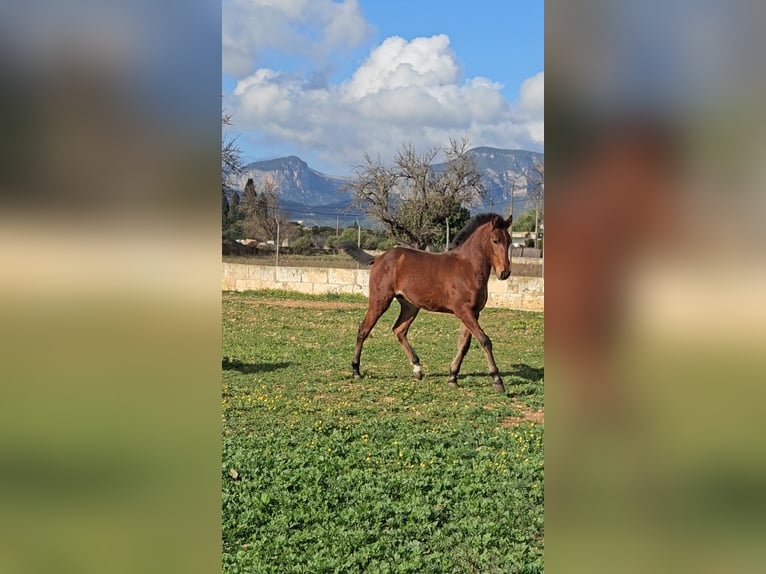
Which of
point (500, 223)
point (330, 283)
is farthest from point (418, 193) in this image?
point (500, 223)

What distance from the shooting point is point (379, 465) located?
17.8 ft

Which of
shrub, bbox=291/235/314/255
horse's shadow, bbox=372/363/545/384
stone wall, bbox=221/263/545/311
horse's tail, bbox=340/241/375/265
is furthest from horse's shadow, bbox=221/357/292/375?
shrub, bbox=291/235/314/255

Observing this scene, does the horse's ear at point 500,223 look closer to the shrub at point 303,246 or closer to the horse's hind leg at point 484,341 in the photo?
the horse's hind leg at point 484,341

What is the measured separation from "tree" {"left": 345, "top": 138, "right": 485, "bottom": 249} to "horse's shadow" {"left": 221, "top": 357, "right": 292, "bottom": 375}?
82.5 feet

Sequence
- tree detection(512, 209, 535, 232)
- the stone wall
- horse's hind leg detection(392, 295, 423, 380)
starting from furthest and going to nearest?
tree detection(512, 209, 535, 232) < the stone wall < horse's hind leg detection(392, 295, 423, 380)

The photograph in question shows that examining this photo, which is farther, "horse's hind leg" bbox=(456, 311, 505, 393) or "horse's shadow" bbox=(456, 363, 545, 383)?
"horse's shadow" bbox=(456, 363, 545, 383)

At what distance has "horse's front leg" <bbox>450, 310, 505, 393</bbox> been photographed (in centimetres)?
834

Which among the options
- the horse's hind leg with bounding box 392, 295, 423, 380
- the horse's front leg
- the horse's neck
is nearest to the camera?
the horse's front leg

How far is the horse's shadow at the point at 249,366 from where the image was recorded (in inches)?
390
